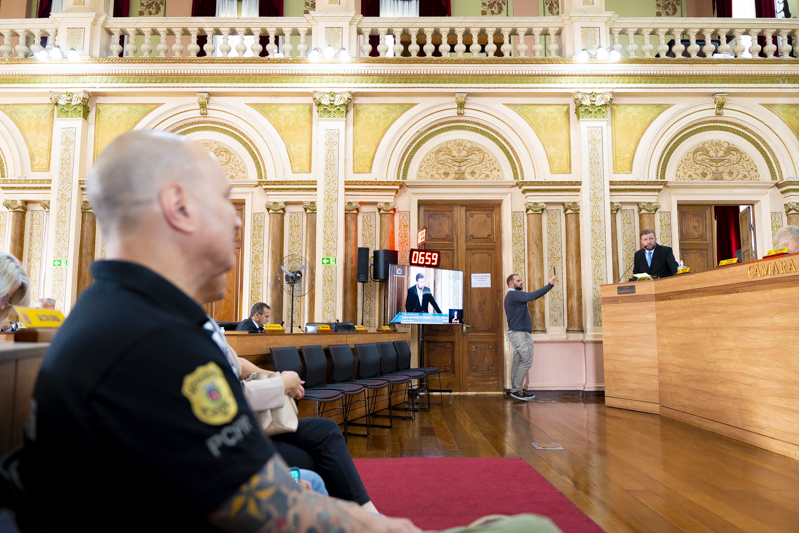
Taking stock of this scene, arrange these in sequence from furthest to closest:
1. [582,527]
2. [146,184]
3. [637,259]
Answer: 1. [637,259]
2. [582,527]
3. [146,184]

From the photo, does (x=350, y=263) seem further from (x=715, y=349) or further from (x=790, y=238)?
(x=790, y=238)

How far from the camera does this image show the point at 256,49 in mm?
7570

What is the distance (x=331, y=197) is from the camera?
7457mm

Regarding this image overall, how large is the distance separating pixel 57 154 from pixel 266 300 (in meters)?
3.52

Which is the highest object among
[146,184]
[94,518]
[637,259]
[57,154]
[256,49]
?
[256,49]

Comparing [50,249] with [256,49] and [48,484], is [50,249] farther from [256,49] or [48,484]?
[48,484]

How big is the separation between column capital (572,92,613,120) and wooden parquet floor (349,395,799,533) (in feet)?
13.1

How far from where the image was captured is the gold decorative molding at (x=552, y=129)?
7.63m

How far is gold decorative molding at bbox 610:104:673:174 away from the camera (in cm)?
→ 761

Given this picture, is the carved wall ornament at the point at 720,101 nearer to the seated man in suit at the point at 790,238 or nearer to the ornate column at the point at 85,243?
the seated man in suit at the point at 790,238

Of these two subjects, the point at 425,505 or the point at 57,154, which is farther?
the point at 57,154

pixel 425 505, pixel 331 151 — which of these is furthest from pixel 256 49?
pixel 425 505

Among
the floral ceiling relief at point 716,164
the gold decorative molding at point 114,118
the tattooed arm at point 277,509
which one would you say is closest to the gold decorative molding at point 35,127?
the gold decorative molding at point 114,118

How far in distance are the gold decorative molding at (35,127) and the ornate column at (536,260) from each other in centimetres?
683
